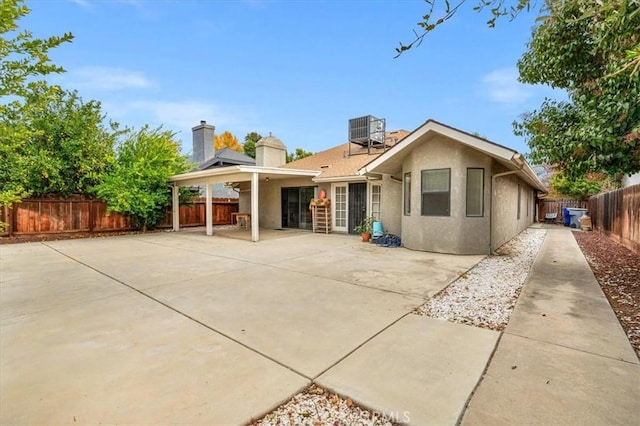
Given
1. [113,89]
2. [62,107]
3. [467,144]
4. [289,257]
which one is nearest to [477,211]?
[467,144]

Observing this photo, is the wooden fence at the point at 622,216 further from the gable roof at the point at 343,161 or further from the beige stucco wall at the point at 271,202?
the beige stucco wall at the point at 271,202

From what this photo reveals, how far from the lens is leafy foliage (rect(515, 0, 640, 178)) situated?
3990mm

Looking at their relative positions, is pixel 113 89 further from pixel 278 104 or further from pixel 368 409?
pixel 368 409

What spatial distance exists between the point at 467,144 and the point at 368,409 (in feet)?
23.5

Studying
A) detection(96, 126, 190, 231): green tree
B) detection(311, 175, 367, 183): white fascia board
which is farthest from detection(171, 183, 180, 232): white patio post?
detection(311, 175, 367, 183): white fascia board

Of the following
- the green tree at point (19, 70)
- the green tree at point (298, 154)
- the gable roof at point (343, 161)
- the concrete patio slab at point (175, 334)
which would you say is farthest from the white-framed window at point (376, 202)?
the green tree at point (298, 154)

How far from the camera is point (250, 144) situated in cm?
3684

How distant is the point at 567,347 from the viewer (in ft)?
10.0

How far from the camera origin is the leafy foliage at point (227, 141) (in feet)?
126

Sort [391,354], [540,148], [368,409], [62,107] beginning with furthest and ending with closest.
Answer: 1. [62,107]
2. [540,148]
3. [391,354]
4. [368,409]

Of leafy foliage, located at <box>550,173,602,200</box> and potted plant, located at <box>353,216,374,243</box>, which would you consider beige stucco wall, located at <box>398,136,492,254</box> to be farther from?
leafy foliage, located at <box>550,173,602,200</box>

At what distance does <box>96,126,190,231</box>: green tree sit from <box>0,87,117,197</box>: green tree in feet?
2.10

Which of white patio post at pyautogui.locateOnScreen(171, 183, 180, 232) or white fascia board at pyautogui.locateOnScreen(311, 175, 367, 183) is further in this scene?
white patio post at pyautogui.locateOnScreen(171, 183, 180, 232)

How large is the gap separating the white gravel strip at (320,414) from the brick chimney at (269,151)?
14.8m
